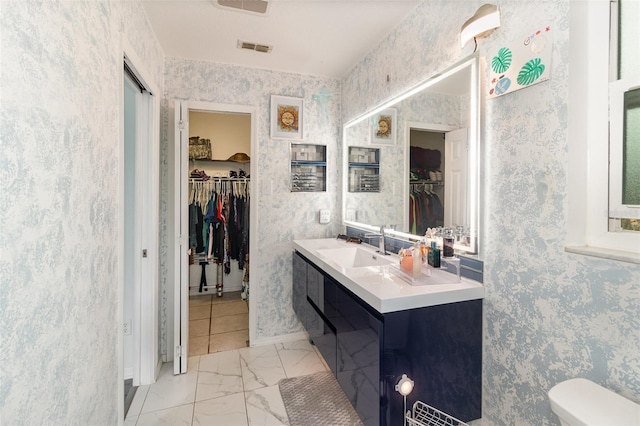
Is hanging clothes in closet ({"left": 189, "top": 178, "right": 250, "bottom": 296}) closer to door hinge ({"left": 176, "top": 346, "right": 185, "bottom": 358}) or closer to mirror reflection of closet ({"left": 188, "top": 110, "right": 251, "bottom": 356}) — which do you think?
mirror reflection of closet ({"left": 188, "top": 110, "right": 251, "bottom": 356})

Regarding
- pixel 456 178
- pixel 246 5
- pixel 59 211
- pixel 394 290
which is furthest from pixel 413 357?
pixel 246 5

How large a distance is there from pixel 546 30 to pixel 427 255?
3.50 ft

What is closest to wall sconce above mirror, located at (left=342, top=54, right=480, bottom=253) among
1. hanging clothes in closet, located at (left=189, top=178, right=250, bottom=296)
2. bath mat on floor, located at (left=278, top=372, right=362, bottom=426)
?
bath mat on floor, located at (left=278, top=372, right=362, bottom=426)

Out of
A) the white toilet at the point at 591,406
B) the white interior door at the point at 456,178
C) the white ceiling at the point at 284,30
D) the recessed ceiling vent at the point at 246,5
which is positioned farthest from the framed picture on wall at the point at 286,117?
the white toilet at the point at 591,406

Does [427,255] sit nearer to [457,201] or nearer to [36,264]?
[457,201]

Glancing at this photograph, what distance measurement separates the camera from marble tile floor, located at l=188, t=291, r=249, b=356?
2686mm

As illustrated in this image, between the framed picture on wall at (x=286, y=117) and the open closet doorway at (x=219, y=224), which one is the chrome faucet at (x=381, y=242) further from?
the open closet doorway at (x=219, y=224)

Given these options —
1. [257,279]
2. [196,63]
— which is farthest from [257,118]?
[257,279]

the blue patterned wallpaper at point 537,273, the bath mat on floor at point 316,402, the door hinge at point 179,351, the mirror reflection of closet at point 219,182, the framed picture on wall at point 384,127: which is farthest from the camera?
the mirror reflection of closet at point 219,182

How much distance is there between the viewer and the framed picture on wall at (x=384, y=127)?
6.91ft

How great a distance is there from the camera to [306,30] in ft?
6.80

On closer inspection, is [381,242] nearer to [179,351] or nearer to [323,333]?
[323,333]

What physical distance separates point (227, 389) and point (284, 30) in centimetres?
255

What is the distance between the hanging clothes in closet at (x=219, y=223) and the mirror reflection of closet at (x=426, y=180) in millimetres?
2472
